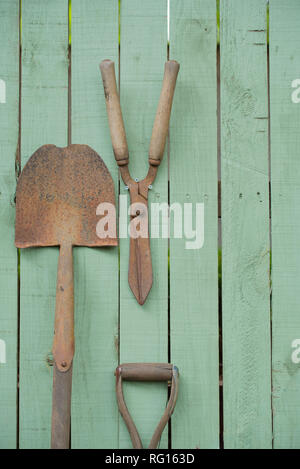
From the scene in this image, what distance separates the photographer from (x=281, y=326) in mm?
1199

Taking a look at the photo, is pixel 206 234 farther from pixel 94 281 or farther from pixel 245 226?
pixel 94 281

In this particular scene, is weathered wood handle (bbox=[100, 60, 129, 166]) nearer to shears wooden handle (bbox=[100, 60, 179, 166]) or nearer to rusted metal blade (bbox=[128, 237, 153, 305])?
shears wooden handle (bbox=[100, 60, 179, 166])

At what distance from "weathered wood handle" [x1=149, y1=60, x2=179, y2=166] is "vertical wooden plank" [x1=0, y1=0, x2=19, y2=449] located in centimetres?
36

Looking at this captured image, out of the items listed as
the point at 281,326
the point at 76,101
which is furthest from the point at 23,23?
the point at 281,326

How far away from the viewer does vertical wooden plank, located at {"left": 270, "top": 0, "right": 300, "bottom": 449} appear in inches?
46.8

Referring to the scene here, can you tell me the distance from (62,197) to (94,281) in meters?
0.22

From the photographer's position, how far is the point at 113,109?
1146 mm

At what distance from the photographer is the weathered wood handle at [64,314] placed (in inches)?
42.5

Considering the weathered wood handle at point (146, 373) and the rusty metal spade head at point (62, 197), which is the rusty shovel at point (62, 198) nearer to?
the rusty metal spade head at point (62, 197)

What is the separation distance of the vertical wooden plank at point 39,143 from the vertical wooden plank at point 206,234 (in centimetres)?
29

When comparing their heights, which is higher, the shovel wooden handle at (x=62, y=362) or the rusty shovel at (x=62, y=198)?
the rusty shovel at (x=62, y=198)

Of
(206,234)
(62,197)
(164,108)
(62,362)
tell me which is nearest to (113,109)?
(164,108)

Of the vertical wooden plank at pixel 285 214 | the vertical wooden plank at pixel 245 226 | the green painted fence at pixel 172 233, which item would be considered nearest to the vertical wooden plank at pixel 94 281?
the green painted fence at pixel 172 233
